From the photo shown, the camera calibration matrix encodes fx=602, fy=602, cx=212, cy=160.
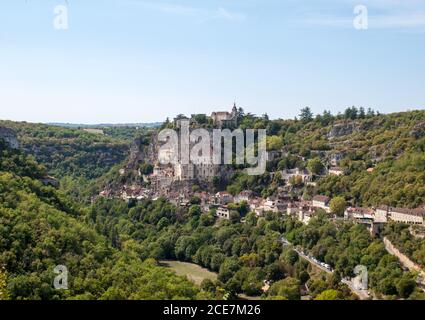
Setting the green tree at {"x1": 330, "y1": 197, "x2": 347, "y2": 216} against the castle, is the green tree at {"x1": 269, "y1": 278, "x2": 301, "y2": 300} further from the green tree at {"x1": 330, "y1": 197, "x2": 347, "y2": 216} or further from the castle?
the castle

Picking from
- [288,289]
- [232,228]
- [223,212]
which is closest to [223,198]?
[223,212]

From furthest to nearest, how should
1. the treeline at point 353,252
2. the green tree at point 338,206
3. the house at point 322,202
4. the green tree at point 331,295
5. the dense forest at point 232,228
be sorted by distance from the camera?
the house at point 322,202 < the green tree at point 338,206 < the treeline at point 353,252 < the green tree at point 331,295 < the dense forest at point 232,228

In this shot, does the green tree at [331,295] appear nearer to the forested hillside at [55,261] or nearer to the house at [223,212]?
the forested hillside at [55,261]

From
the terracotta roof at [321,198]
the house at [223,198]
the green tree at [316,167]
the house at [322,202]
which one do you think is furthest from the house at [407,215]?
the house at [223,198]

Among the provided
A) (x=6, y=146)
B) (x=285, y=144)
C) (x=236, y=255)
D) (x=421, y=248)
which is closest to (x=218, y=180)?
(x=285, y=144)

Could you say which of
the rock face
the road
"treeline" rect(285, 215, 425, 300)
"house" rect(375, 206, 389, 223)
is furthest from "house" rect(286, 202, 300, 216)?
the rock face
